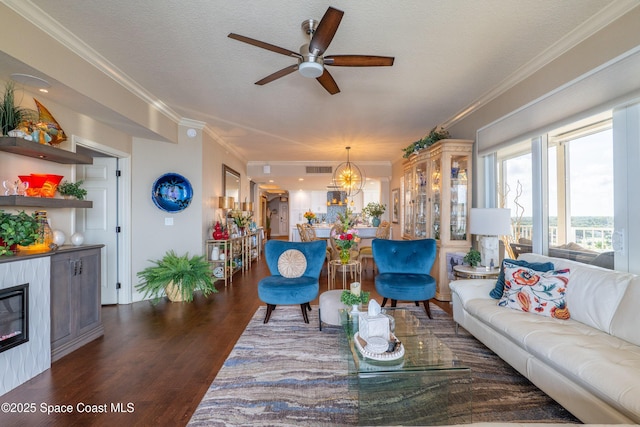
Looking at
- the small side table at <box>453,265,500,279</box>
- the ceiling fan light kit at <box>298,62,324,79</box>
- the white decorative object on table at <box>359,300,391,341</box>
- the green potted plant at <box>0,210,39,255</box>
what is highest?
the ceiling fan light kit at <box>298,62,324,79</box>

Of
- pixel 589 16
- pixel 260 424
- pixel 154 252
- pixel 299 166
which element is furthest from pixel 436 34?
pixel 299 166

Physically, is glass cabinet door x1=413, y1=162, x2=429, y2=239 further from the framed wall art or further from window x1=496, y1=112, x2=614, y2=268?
the framed wall art

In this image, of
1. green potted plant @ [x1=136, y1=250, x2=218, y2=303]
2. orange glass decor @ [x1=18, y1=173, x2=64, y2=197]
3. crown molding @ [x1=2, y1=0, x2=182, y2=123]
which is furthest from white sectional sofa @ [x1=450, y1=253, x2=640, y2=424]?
crown molding @ [x1=2, y1=0, x2=182, y2=123]

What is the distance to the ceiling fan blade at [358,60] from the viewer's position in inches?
84.0

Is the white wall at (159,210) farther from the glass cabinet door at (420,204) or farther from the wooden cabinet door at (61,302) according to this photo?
the glass cabinet door at (420,204)

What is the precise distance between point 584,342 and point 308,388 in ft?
5.87

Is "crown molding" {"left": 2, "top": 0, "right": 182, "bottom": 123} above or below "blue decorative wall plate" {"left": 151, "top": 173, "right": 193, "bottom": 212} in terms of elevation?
above

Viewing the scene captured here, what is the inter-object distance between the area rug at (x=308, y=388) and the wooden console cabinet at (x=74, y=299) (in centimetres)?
150

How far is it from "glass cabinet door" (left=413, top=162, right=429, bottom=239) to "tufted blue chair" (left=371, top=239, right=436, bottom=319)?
105 centimetres

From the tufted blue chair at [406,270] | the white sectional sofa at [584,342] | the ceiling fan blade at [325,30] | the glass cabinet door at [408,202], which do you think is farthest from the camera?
the glass cabinet door at [408,202]

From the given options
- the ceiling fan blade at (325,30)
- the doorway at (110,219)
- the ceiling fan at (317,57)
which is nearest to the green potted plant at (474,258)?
the ceiling fan at (317,57)

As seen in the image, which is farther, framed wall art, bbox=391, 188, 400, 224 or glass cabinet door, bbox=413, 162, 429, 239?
framed wall art, bbox=391, 188, 400, 224

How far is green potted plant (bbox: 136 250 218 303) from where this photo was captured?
4.05m

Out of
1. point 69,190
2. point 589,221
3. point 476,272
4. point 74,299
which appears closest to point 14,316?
point 74,299
